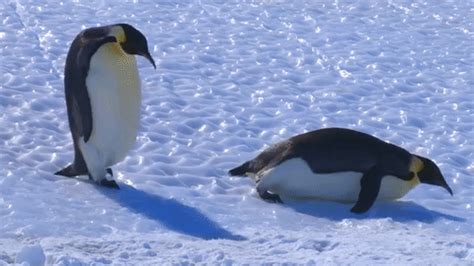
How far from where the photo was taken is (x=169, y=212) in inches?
213

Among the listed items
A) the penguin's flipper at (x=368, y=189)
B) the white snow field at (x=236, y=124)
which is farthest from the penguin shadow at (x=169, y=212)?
the penguin's flipper at (x=368, y=189)

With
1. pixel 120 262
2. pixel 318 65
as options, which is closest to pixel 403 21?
pixel 318 65

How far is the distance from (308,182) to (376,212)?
37 centimetres

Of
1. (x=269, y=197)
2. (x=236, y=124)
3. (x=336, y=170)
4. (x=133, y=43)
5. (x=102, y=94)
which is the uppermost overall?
(x=133, y=43)

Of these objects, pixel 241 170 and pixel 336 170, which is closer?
pixel 336 170

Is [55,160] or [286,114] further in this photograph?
[286,114]

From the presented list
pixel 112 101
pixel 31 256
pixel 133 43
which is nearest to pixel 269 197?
pixel 112 101

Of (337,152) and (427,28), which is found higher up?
(337,152)

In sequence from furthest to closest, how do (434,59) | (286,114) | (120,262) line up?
(434,59) → (286,114) → (120,262)

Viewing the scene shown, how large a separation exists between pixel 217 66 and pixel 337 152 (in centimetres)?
301

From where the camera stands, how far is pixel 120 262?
452 cm

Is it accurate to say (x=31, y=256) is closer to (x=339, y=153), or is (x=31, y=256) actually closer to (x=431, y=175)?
(x=339, y=153)

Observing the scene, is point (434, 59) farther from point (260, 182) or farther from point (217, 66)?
point (260, 182)

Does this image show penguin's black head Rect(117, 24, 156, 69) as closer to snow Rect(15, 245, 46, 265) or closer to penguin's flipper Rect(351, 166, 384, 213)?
penguin's flipper Rect(351, 166, 384, 213)
